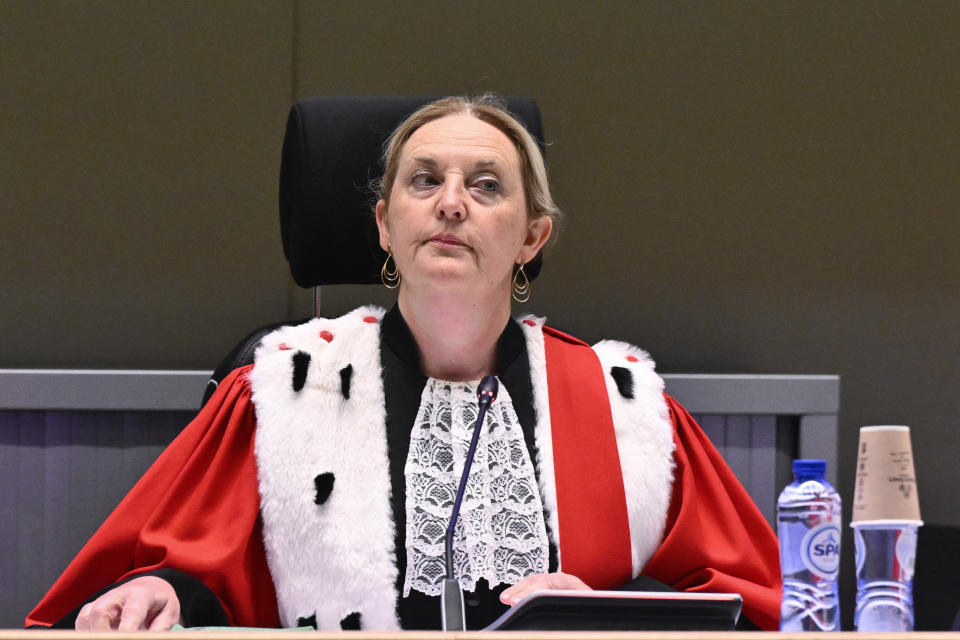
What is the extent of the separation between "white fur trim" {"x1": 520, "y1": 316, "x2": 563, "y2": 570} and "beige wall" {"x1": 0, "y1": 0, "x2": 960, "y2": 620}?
87 centimetres

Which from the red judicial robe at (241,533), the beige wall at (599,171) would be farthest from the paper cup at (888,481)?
the beige wall at (599,171)

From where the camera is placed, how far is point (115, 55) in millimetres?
2674

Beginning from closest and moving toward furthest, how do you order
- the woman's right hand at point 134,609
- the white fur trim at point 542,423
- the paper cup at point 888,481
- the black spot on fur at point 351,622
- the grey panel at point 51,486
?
the paper cup at point 888,481, the woman's right hand at point 134,609, the black spot on fur at point 351,622, the white fur trim at point 542,423, the grey panel at point 51,486

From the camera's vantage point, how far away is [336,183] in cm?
192

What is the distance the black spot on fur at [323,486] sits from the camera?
66.2 inches

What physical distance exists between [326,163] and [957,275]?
1.76m

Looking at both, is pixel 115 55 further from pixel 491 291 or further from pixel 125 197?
pixel 491 291

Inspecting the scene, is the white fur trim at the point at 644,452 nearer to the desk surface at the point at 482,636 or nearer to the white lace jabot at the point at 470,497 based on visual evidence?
the white lace jabot at the point at 470,497

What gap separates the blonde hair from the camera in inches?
74.3

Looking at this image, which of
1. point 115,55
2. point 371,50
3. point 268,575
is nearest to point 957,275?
point 371,50

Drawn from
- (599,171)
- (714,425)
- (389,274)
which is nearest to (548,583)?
(389,274)

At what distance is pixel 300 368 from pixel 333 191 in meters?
0.32

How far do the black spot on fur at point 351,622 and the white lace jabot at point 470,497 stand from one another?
0.27 ft

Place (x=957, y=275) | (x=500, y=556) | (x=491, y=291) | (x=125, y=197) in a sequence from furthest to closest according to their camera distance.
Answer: (x=957, y=275) → (x=125, y=197) → (x=491, y=291) → (x=500, y=556)
